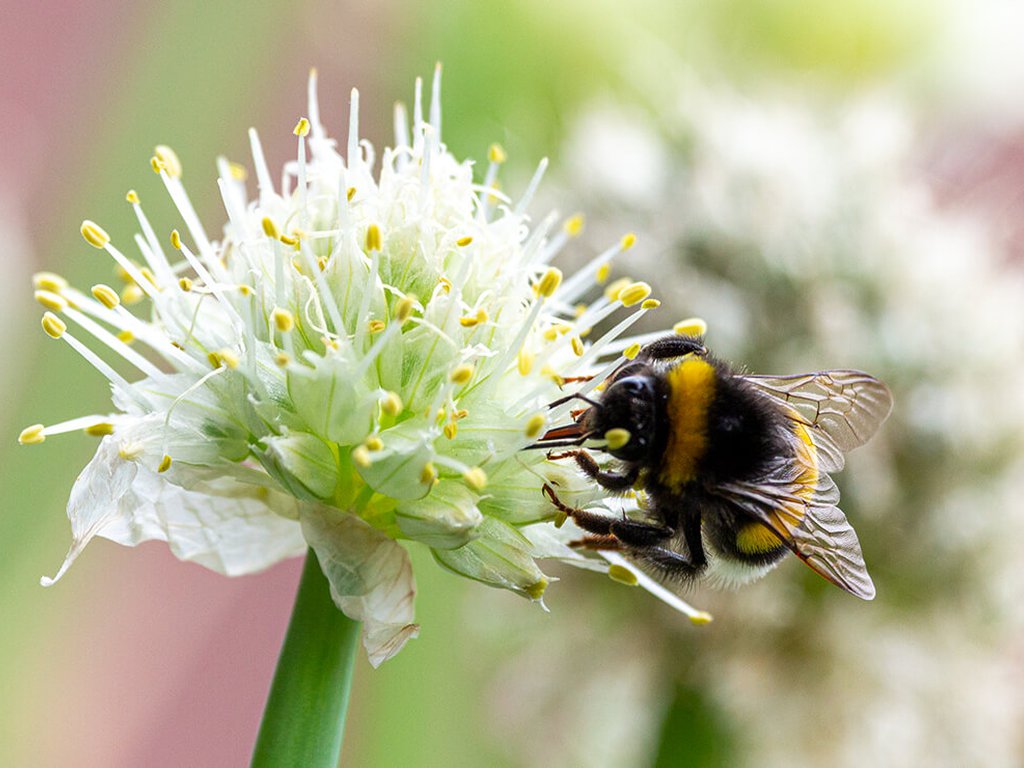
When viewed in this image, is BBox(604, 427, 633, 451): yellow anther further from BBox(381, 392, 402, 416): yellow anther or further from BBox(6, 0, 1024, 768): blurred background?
BBox(6, 0, 1024, 768): blurred background

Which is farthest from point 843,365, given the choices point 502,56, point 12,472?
point 12,472

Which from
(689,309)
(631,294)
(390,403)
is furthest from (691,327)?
(689,309)

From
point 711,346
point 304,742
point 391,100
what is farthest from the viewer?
point 391,100

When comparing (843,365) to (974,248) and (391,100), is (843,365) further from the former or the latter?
(391,100)

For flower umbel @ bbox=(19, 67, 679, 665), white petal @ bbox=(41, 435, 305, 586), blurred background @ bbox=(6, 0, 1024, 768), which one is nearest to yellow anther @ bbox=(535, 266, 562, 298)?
flower umbel @ bbox=(19, 67, 679, 665)

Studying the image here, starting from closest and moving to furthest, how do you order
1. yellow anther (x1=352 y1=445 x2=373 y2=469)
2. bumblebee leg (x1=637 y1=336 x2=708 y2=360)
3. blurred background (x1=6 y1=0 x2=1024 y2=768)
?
1. yellow anther (x1=352 y1=445 x2=373 y2=469)
2. bumblebee leg (x1=637 y1=336 x2=708 y2=360)
3. blurred background (x1=6 y1=0 x2=1024 y2=768)

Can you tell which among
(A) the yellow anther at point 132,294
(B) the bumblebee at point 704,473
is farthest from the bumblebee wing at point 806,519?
(A) the yellow anther at point 132,294
